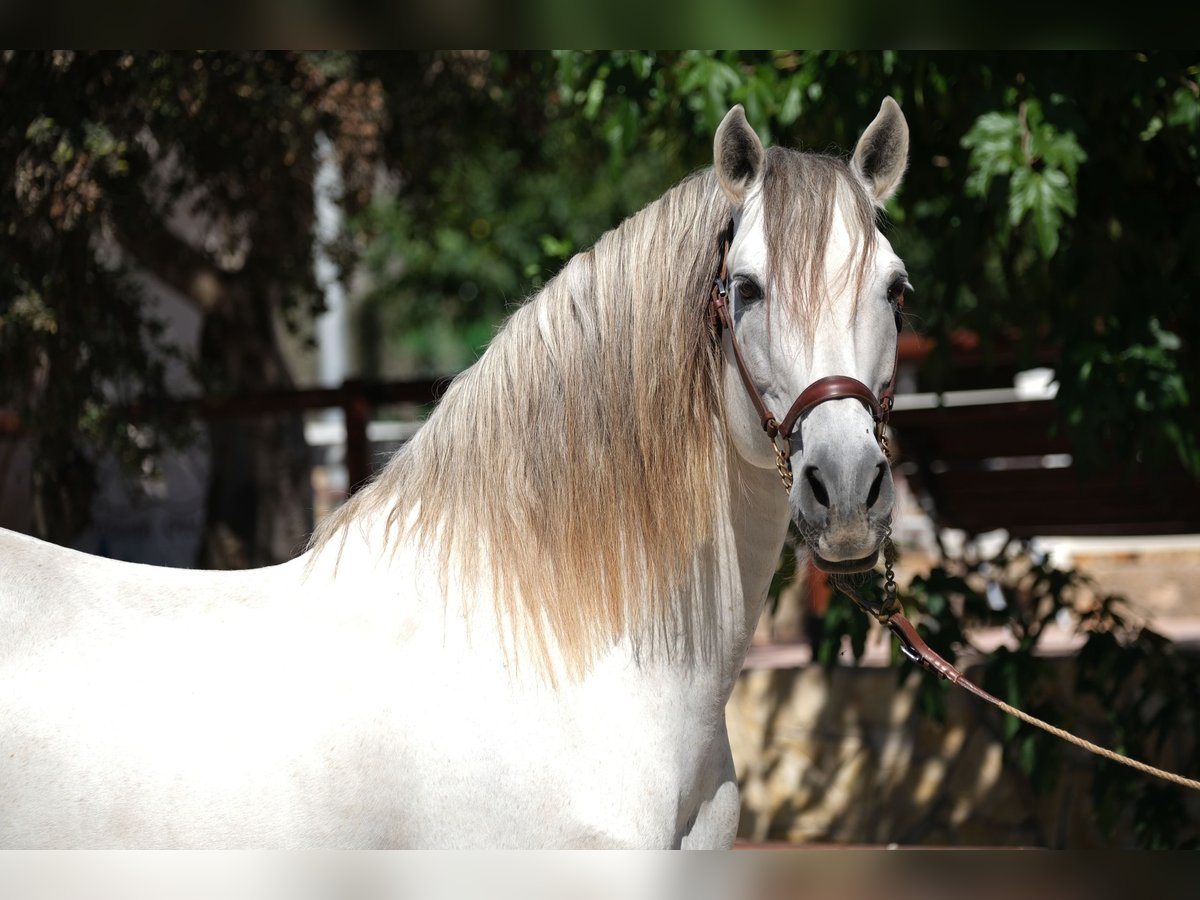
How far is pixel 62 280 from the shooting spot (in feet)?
16.4

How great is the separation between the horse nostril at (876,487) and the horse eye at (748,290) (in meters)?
0.38

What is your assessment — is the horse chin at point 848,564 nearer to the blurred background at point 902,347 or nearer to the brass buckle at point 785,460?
the brass buckle at point 785,460

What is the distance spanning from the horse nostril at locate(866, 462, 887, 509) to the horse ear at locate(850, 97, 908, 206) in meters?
0.59

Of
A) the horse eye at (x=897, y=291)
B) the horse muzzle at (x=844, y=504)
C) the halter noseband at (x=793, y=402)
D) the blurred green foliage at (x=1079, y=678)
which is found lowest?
the blurred green foliage at (x=1079, y=678)

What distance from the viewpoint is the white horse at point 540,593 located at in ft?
6.55

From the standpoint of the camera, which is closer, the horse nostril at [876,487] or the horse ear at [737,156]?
the horse nostril at [876,487]

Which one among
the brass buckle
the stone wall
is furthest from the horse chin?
the stone wall

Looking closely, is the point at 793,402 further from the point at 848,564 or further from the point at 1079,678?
the point at 1079,678

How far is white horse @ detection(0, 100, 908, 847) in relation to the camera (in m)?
2.00

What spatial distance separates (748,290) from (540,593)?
2.20ft

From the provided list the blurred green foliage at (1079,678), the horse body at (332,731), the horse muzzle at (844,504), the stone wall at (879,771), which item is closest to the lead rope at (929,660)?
the horse muzzle at (844,504)

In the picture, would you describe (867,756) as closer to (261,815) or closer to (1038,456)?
(1038,456)

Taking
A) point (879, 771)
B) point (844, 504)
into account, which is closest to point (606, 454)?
point (844, 504)

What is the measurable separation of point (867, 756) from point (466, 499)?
3.89 metres
